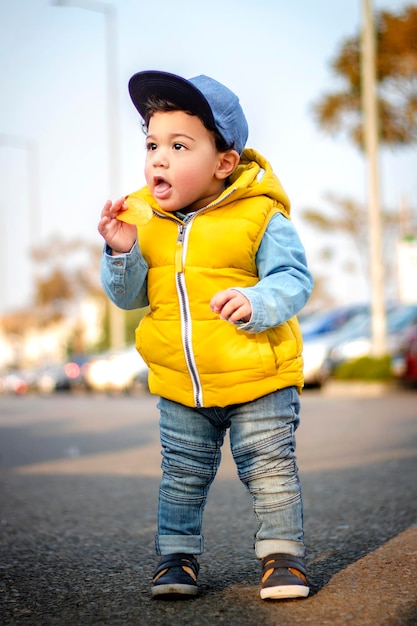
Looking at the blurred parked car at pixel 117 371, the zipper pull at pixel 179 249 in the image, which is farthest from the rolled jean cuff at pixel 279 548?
the blurred parked car at pixel 117 371

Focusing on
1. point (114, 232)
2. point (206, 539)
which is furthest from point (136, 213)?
point (206, 539)

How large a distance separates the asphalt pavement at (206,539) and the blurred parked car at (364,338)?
10.5 m

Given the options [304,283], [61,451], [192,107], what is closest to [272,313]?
[304,283]

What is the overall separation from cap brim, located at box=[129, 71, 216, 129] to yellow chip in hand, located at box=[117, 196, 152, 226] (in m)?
0.32

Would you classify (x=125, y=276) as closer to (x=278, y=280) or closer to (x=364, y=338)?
(x=278, y=280)

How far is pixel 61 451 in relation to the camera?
27.6 ft

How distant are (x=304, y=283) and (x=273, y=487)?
1.99ft

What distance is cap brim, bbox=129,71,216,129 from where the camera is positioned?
3160 mm

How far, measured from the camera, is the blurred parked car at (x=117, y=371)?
25.5m

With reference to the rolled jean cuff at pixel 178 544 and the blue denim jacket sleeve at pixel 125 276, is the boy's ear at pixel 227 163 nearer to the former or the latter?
the blue denim jacket sleeve at pixel 125 276

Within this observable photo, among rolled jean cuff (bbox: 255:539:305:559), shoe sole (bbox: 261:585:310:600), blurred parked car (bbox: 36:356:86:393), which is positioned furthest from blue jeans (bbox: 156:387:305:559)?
blurred parked car (bbox: 36:356:86:393)

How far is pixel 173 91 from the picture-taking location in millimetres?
3201

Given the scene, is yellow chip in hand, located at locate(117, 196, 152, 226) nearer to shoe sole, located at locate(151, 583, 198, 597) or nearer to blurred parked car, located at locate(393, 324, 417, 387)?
shoe sole, located at locate(151, 583, 198, 597)

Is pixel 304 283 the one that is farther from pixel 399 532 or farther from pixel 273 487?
pixel 399 532
